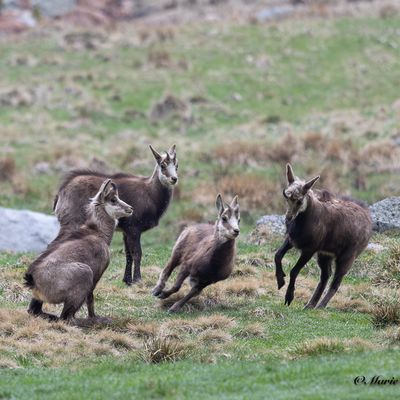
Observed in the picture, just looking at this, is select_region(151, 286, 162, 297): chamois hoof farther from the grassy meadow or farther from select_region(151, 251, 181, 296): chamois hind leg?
the grassy meadow

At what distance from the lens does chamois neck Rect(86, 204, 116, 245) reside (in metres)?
14.6

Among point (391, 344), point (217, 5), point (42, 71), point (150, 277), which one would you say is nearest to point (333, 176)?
point (150, 277)

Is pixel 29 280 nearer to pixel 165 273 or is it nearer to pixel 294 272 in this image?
pixel 165 273

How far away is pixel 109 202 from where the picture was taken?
49.2 ft

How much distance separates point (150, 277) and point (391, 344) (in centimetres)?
622

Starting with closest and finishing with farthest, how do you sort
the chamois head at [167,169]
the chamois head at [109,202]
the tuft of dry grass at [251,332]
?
1. the tuft of dry grass at [251,332]
2. the chamois head at [109,202]
3. the chamois head at [167,169]

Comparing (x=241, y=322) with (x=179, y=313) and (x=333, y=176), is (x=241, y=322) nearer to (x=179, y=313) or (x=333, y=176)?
(x=179, y=313)

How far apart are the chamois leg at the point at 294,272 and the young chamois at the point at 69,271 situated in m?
3.08

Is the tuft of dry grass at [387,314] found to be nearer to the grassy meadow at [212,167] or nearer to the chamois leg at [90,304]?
the grassy meadow at [212,167]

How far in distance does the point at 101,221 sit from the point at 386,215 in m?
8.11

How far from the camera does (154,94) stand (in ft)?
134

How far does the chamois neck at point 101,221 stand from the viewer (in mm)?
14586

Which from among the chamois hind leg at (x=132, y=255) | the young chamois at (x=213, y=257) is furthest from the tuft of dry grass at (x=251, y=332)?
the chamois hind leg at (x=132, y=255)

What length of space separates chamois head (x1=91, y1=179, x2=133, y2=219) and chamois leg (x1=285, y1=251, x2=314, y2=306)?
2.83 metres
